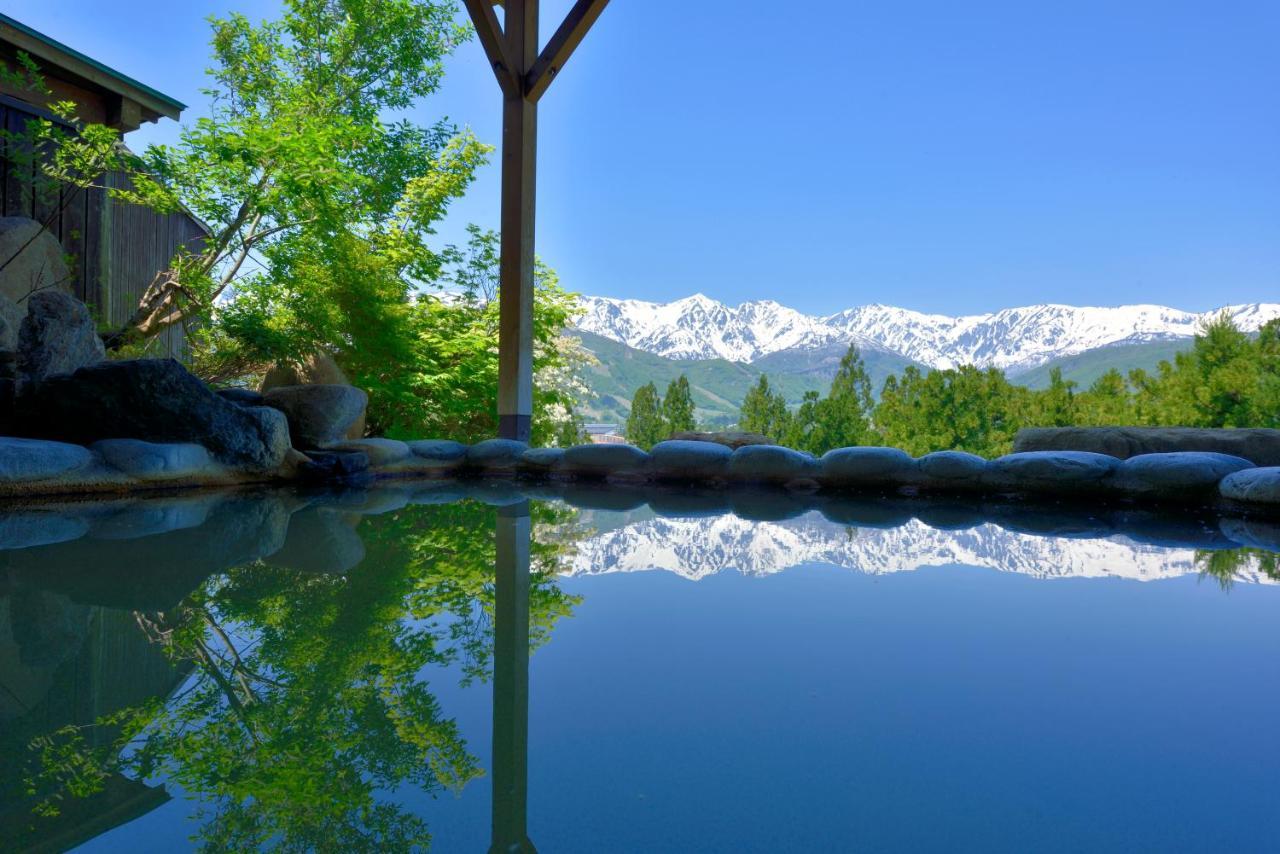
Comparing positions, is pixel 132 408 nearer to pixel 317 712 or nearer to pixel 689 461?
pixel 689 461

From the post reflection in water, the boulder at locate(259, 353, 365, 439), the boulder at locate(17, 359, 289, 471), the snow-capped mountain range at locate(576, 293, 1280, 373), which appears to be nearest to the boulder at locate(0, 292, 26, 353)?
the boulder at locate(17, 359, 289, 471)

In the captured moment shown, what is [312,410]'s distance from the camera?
4.46 m

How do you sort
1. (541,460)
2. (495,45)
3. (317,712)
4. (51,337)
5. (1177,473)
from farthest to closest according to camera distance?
(541,460) < (495,45) < (51,337) < (1177,473) < (317,712)

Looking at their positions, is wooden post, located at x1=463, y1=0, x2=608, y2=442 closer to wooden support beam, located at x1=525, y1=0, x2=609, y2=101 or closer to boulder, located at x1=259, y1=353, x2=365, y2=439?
wooden support beam, located at x1=525, y1=0, x2=609, y2=101

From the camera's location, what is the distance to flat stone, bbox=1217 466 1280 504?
309 centimetres

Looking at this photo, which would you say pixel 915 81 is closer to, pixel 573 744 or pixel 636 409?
pixel 636 409

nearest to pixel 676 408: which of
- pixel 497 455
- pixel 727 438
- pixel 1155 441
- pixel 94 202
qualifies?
pixel 727 438

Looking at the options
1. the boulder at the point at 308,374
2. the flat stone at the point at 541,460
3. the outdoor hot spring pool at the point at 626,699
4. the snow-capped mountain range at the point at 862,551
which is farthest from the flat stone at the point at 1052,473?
the boulder at the point at 308,374

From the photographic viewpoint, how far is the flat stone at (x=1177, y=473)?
338 centimetres

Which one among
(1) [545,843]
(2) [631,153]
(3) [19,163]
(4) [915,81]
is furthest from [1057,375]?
(2) [631,153]

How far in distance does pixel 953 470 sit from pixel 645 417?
604 cm

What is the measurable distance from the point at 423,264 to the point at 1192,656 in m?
6.28

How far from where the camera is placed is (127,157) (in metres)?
5.36

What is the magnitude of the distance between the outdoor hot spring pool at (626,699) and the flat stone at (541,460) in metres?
2.31
